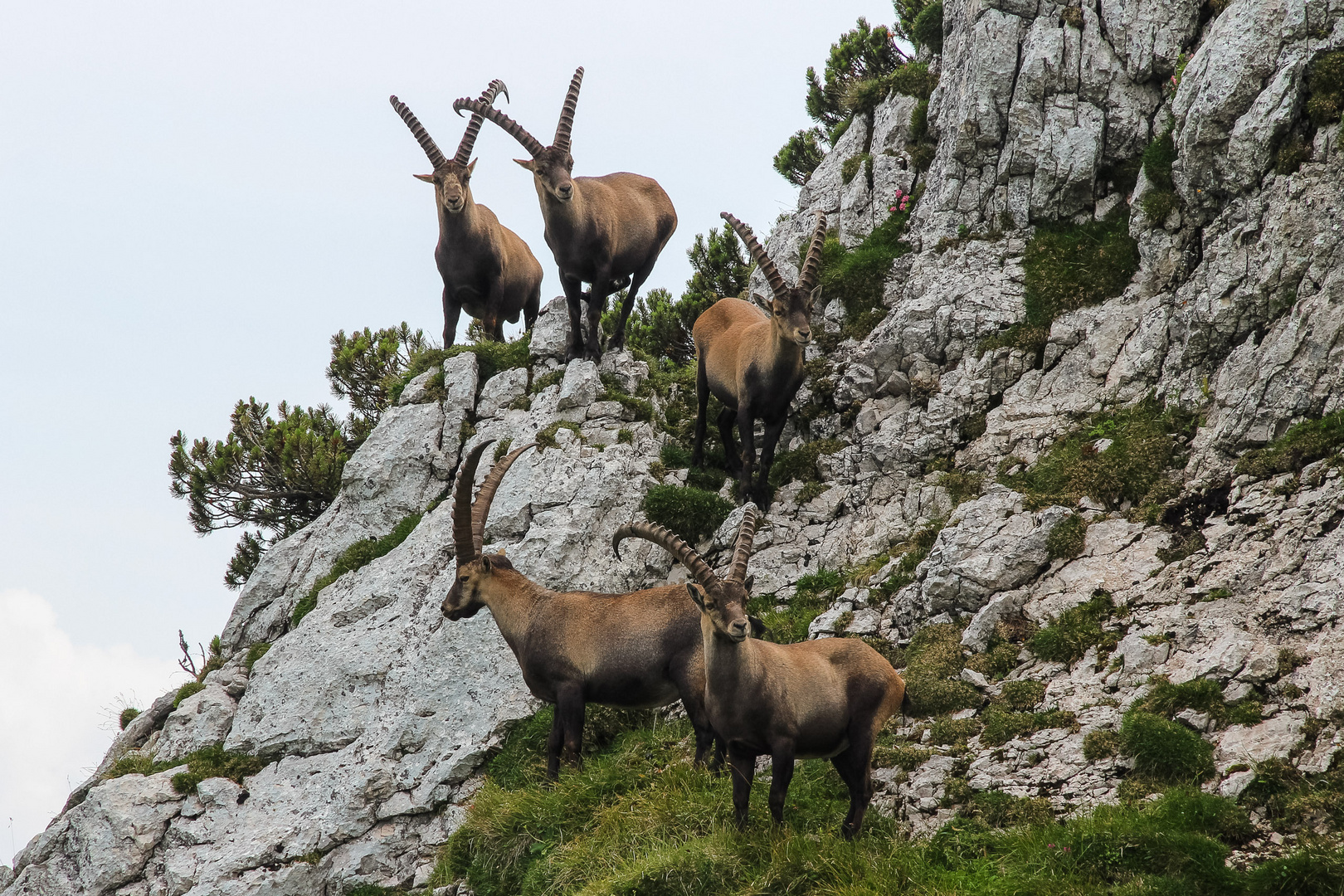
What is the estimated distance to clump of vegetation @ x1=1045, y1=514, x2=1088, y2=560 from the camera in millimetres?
11906

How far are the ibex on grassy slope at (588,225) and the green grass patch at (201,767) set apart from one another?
802 centimetres

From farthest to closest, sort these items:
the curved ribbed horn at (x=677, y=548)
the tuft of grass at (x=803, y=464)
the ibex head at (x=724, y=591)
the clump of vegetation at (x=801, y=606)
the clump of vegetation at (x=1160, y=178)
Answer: the tuft of grass at (x=803, y=464) < the clump of vegetation at (x=1160, y=178) < the clump of vegetation at (x=801, y=606) < the curved ribbed horn at (x=677, y=548) < the ibex head at (x=724, y=591)

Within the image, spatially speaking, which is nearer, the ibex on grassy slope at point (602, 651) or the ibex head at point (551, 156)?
the ibex on grassy slope at point (602, 651)

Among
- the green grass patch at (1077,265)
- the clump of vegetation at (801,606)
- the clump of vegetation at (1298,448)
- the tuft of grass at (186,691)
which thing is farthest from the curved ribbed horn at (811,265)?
the tuft of grass at (186,691)

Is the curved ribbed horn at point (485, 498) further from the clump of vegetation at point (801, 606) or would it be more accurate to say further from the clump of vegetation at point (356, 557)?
the clump of vegetation at point (801, 606)

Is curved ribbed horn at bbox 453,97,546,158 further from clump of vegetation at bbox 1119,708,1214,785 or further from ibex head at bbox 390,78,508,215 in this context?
clump of vegetation at bbox 1119,708,1214,785

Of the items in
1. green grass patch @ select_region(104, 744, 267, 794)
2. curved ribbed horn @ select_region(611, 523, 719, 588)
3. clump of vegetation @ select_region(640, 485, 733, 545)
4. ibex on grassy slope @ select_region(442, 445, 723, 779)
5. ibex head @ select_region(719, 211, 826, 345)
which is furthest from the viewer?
clump of vegetation @ select_region(640, 485, 733, 545)

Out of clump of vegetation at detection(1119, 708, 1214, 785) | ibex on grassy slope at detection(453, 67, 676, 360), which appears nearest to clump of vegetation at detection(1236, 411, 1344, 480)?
clump of vegetation at detection(1119, 708, 1214, 785)

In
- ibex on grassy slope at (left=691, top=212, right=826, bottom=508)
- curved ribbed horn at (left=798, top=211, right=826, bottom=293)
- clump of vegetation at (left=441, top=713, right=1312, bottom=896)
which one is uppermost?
curved ribbed horn at (left=798, top=211, right=826, bottom=293)

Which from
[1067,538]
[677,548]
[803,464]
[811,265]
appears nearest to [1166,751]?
[1067,538]

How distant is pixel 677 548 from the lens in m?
9.55

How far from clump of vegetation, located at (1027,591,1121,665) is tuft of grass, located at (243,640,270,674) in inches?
451

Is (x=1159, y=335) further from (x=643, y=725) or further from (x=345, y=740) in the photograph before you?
(x=345, y=740)

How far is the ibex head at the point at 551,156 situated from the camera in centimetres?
1598
